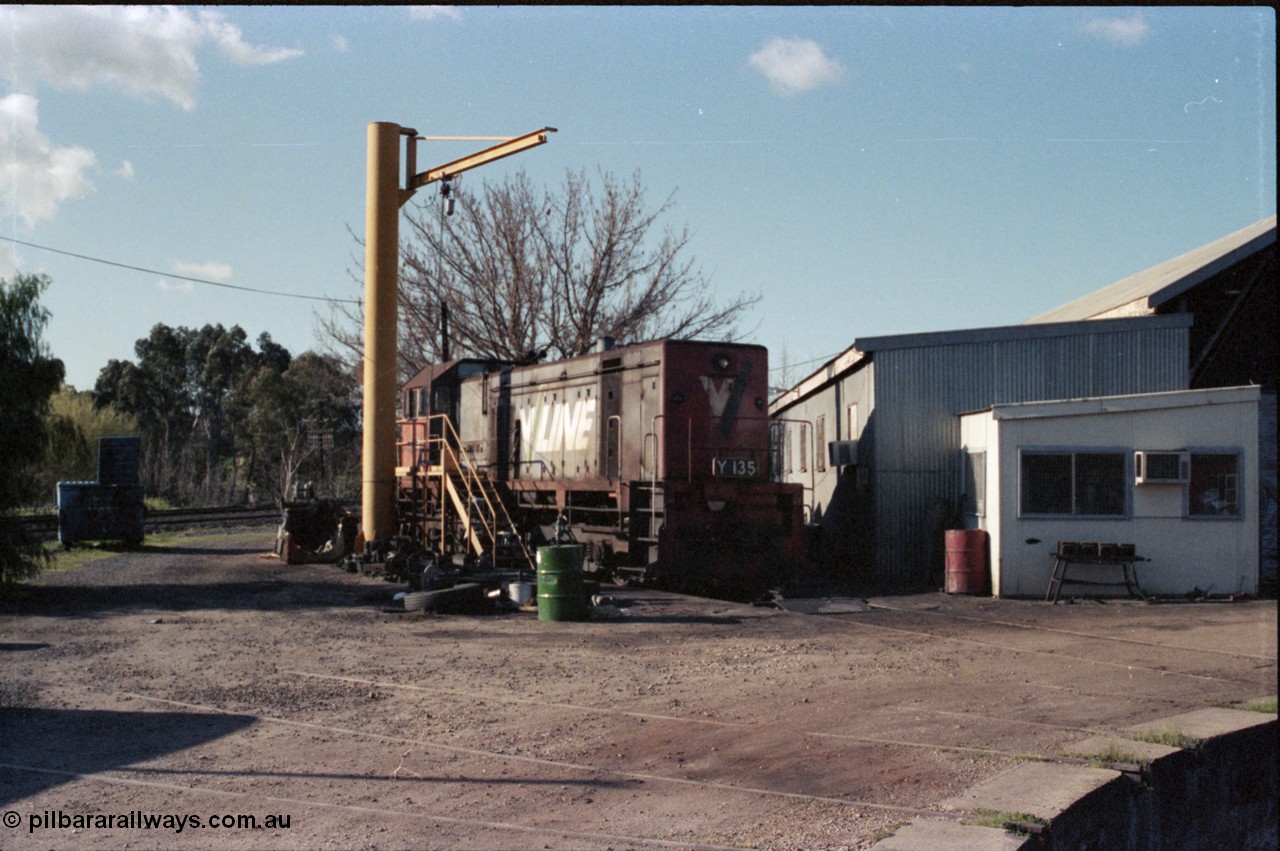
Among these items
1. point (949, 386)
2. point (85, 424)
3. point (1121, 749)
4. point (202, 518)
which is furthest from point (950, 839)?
point (85, 424)

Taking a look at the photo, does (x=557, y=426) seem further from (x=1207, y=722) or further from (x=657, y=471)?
(x=1207, y=722)

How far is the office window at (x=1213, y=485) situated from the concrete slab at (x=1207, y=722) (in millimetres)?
9937

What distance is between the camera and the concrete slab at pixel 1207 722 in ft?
24.3

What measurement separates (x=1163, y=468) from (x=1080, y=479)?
1.21m

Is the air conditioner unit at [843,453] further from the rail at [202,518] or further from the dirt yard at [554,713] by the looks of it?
the rail at [202,518]

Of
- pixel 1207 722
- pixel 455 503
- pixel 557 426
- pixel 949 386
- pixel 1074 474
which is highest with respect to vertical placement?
pixel 949 386

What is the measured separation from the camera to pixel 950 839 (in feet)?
16.8

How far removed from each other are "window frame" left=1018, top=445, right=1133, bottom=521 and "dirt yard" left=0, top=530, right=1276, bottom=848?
2.33 meters

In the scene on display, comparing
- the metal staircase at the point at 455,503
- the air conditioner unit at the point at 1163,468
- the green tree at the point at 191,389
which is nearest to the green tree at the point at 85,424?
the green tree at the point at 191,389

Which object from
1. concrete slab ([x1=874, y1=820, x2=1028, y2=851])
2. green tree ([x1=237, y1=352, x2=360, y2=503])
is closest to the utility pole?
concrete slab ([x1=874, y1=820, x2=1028, y2=851])

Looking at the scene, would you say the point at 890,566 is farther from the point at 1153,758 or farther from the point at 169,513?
the point at 169,513

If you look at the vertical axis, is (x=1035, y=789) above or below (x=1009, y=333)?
below

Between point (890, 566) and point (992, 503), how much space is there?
10.5 ft

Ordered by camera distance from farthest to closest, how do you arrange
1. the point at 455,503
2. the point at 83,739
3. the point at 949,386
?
the point at 949,386 → the point at 455,503 → the point at 83,739
